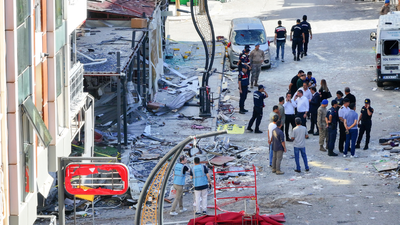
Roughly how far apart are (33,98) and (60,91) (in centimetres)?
198

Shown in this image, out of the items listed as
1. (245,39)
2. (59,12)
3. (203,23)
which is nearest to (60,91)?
(59,12)

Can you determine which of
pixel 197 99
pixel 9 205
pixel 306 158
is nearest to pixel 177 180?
pixel 306 158

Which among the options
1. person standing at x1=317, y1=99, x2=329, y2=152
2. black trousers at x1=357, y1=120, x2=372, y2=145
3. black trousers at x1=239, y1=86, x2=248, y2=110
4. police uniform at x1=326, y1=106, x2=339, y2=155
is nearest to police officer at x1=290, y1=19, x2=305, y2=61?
black trousers at x1=239, y1=86, x2=248, y2=110

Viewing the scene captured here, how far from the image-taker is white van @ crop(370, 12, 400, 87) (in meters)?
24.3

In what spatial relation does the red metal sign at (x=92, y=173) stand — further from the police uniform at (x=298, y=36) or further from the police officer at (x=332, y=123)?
the police uniform at (x=298, y=36)

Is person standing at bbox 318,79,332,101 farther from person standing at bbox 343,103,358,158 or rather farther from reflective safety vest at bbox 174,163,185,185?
reflective safety vest at bbox 174,163,185,185

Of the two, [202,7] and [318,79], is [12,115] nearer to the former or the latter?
[202,7]

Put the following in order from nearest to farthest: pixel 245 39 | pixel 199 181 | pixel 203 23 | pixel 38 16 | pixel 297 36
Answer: pixel 38 16
pixel 199 181
pixel 203 23
pixel 297 36
pixel 245 39

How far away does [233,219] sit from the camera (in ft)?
47.0

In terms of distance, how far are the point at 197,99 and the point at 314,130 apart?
A: 5.64 meters

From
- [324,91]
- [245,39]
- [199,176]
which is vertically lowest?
[199,176]

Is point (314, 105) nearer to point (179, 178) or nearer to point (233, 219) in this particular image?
point (179, 178)

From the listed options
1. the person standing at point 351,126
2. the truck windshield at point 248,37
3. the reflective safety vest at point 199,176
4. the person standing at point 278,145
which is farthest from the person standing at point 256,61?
the reflective safety vest at point 199,176

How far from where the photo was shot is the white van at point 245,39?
93.5ft
